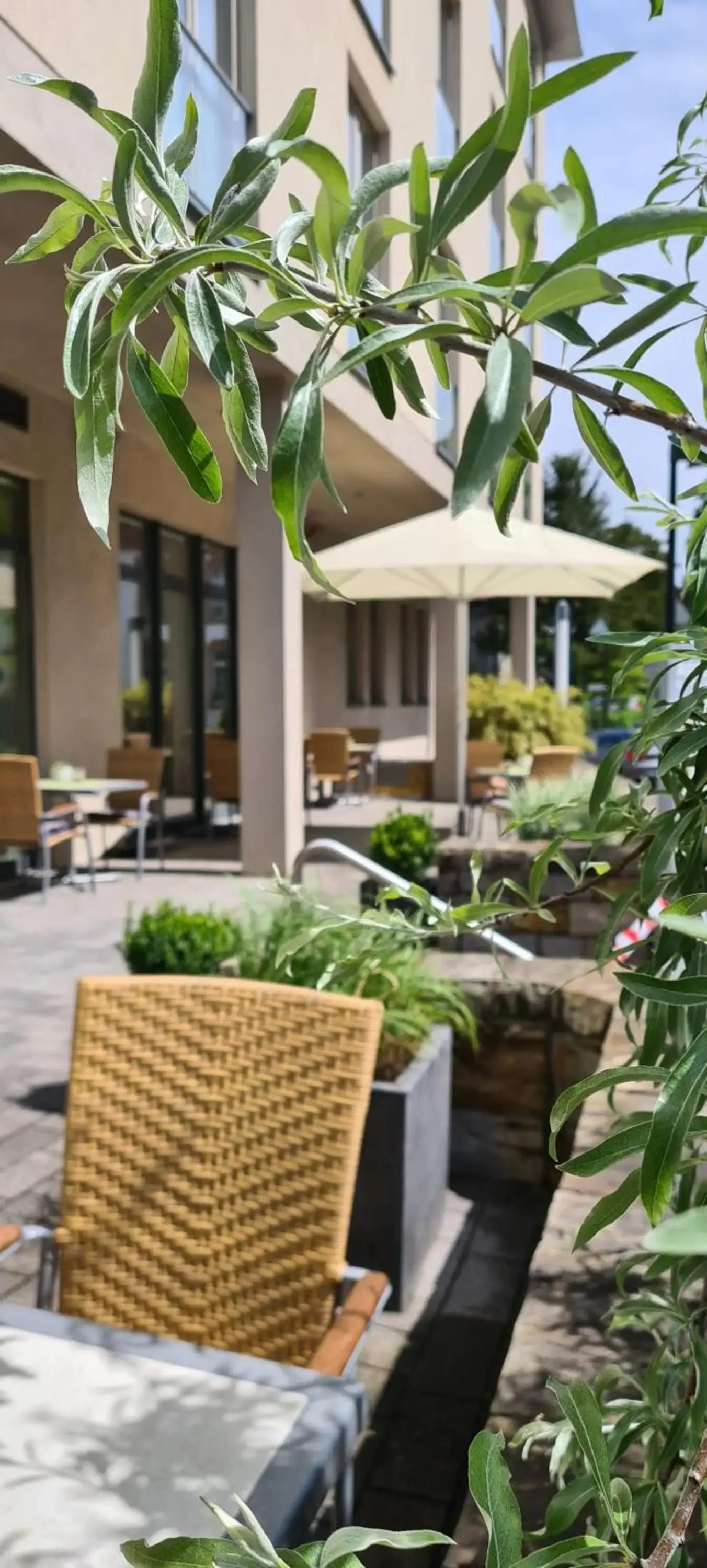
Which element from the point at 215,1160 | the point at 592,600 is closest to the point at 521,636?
the point at 215,1160

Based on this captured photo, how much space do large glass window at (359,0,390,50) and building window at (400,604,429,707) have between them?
10.8m

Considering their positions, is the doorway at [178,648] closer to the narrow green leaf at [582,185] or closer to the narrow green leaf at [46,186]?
the narrow green leaf at [46,186]

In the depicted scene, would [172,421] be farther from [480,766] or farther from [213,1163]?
[480,766]

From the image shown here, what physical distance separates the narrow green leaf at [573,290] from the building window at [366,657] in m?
16.8

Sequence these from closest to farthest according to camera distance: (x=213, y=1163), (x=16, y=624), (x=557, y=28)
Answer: (x=213, y=1163)
(x=16, y=624)
(x=557, y=28)

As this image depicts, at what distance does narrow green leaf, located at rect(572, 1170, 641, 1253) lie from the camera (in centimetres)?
60

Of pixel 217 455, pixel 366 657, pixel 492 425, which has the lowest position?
pixel 492 425

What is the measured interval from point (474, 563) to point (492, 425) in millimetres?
7403

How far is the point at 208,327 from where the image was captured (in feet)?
1.86

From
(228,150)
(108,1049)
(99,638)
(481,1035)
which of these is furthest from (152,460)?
(108,1049)

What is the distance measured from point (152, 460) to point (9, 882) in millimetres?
4579

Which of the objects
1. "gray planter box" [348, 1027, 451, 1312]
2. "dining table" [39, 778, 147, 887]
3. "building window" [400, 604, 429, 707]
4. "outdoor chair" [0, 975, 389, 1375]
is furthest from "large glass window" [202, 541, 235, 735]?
"outdoor chair" [0, 975, 389, 1375]

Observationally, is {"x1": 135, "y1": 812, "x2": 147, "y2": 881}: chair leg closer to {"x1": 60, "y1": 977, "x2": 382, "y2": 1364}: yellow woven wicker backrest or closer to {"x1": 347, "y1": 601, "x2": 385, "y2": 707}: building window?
{"x1": 60, "y1": 977, "x2": 382, "y2": 1364}: yellow woven wicker backrest

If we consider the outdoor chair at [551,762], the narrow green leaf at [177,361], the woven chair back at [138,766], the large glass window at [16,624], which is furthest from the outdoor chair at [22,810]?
the narrow green leaf at [177,361]
